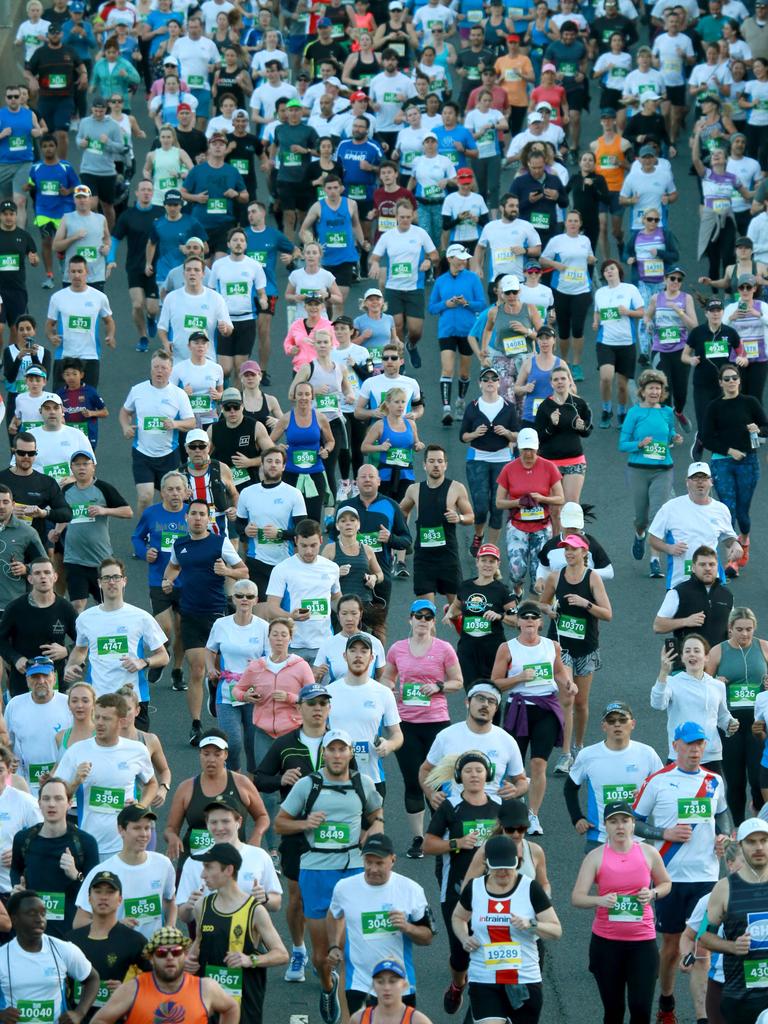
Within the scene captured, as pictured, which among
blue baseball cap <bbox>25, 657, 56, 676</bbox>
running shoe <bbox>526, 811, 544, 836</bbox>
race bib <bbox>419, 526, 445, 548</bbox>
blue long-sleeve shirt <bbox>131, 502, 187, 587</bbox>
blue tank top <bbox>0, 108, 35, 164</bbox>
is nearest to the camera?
blue baseball cap <bbox>25, 657, 56, 676</bbox>

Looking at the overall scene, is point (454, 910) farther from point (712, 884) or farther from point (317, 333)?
point (317, 333)

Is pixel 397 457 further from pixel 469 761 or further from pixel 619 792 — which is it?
pixel 469 761

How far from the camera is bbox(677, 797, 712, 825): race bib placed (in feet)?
37.9

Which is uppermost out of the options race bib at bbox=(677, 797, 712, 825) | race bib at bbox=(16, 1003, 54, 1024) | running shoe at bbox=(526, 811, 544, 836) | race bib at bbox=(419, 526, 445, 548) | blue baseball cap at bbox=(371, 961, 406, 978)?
race bib at bbox=(419, 526, 445, 548)

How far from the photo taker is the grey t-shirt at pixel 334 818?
11320 millimetres

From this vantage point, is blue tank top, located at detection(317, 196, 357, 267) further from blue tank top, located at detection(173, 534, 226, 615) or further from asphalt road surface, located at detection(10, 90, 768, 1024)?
blue tank top, located at detection(173, 534, 226, 615)

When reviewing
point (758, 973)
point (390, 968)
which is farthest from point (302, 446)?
point (390, 968)

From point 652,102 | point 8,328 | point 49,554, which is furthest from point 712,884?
point 652,102

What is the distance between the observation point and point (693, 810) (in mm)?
11555

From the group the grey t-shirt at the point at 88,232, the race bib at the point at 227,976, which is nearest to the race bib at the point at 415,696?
the race bib at the point at 227,976

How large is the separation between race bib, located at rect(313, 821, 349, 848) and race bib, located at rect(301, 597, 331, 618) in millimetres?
2993

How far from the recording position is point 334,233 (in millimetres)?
21328

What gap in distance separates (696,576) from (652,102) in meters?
11.7

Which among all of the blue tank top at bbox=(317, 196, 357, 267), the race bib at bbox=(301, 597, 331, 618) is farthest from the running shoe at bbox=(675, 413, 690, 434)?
the race bib at bbox=(301, 597, 331, 618)
